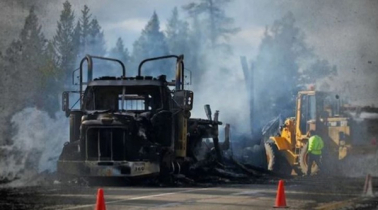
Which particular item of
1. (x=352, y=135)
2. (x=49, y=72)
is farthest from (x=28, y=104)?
(x=352, y=135)

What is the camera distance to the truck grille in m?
20.8

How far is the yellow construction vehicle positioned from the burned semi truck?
6.36 m

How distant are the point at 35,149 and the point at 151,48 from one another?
39.5 ft

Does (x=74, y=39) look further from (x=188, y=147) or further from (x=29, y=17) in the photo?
(x=188, y=147)

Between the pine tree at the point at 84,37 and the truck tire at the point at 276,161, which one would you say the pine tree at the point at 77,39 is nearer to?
the pine tree at the point at 84,37

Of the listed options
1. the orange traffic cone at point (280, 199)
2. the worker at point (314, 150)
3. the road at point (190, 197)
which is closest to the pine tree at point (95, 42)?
the worker at point (314, 150)

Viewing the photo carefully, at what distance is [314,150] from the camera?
2619cm

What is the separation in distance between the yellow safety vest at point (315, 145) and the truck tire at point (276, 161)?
2607mm

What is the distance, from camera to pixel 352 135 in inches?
1078

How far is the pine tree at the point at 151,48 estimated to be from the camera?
33.8 meters

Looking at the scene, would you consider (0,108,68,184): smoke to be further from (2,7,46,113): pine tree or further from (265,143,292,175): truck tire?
(2,7,46,113): pine tree

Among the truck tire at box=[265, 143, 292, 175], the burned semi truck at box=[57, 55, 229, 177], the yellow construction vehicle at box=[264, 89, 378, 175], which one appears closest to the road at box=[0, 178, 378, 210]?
the burned semi truck at box=[57, 55, 229, 177]

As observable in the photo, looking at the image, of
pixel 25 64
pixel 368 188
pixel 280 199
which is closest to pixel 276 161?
pixel 368 188

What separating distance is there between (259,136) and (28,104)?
15183 mm
